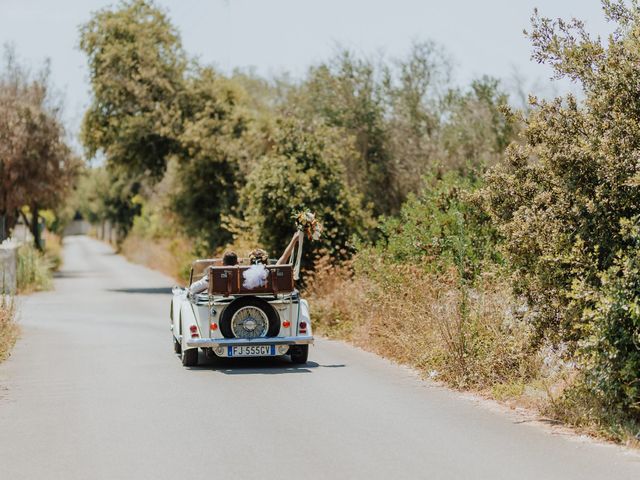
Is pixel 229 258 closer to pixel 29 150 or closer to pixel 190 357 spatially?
pixel 190 357

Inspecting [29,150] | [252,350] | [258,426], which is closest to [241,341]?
[252,350]

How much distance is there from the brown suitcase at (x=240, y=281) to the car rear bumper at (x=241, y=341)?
0.65 metres

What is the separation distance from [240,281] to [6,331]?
4854 millimetres

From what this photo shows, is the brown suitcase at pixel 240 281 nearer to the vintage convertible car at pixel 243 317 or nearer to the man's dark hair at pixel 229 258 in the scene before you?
the vintage convertible car at pixel 243 317

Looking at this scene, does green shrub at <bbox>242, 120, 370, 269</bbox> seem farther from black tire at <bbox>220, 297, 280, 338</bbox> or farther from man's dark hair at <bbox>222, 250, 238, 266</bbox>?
black tire at <bbox>220, 297, 280, 338</bbox>

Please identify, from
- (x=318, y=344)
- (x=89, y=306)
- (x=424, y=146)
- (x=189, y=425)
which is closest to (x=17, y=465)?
(x=189, y=425)

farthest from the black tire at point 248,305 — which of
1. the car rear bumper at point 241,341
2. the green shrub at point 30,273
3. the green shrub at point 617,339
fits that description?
the green shrub at point 30,273

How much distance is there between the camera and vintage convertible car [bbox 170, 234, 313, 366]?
13203mm

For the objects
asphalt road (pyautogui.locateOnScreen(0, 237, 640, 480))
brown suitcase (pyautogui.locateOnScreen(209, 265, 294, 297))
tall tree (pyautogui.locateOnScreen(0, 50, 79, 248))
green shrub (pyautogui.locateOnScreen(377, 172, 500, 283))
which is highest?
tall tree (pyautogui.locateOnScreen(0, 50, 79, 248))

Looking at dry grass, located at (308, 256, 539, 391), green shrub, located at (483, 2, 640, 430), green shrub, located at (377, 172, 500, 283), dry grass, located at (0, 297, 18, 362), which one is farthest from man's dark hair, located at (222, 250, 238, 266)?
green shrub, located at (483, 2, 640, 430)

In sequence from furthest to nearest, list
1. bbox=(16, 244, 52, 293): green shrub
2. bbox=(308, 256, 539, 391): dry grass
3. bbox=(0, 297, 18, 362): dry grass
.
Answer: bbox=(16, 244, 52, 293): green shrub, bbox=(0, 297, 18, 362): dry grass, bbox=(308, 256, 539, 391): dry grass

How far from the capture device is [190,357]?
13516mm

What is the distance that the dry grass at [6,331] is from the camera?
14930 mm

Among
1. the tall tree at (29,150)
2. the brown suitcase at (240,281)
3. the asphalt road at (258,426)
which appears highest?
the tall tree at (29,150)
